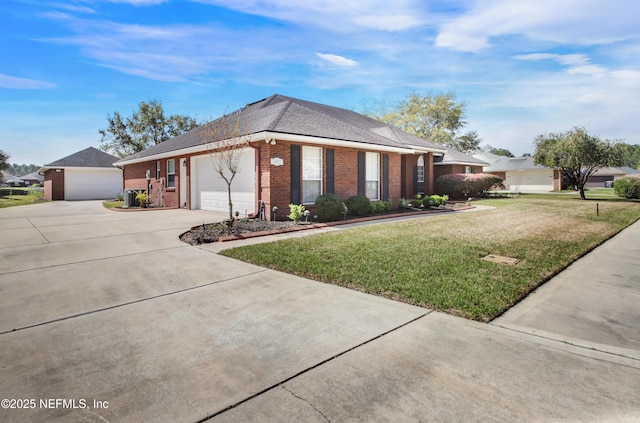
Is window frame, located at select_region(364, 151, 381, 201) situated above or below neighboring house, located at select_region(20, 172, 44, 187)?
below

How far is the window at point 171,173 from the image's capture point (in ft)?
60.0

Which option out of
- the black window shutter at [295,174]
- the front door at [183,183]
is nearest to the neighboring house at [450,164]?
the black window shutter at [295,174]

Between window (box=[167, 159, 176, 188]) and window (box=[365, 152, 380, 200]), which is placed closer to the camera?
window (box=[365, 152, 380, 200])

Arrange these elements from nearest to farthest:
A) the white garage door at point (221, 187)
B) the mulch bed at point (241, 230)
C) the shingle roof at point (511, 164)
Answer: the mulch bed at point (241, 230) < the white garage door at point (221, 187) < the shingle roof at point (511, 164)

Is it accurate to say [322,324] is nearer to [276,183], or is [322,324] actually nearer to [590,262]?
[590,262]

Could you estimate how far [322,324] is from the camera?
3.62 meters

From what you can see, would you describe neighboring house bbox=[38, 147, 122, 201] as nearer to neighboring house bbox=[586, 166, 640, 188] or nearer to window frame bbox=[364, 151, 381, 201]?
window frame bbox=[364, 151, 381, 201]

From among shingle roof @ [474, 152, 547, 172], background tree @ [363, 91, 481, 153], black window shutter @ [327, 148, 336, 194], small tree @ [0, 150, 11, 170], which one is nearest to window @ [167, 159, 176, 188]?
black window shutter @ [327, 148, 336, 194]

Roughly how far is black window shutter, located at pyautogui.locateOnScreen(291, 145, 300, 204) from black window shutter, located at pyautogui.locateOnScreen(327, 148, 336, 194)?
1488 millimetres

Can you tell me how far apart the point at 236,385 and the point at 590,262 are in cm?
694

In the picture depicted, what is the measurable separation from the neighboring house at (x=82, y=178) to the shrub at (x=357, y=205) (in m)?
27.7

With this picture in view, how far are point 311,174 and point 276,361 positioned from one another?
33.6ft

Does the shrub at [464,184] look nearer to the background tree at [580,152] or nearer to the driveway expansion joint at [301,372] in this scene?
the background tree at [580,152]

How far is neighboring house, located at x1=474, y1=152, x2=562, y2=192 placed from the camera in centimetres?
4328
